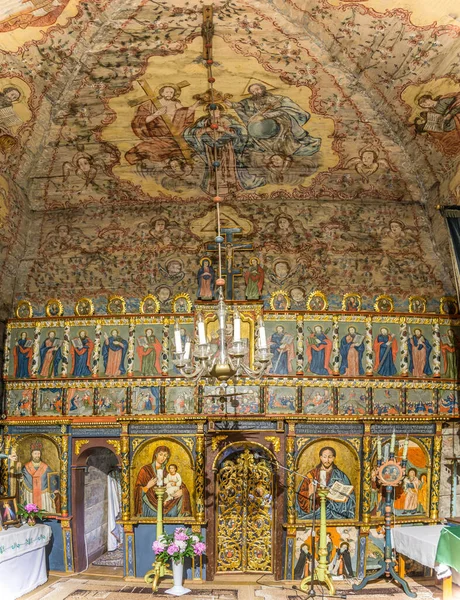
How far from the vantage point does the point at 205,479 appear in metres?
9.83

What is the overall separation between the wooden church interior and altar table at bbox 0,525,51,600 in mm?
247

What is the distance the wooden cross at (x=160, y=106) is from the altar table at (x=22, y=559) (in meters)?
7.15

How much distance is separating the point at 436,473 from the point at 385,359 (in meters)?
2.26

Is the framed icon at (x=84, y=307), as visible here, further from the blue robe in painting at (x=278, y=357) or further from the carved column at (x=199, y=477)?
the blue robe in painting at (x=278, y=357)

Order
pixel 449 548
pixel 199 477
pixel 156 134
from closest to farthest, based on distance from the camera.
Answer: pixel 449 548
pixel 199 477
pixel 156 134

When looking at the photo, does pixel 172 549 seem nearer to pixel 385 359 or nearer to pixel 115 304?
pixel 115 304

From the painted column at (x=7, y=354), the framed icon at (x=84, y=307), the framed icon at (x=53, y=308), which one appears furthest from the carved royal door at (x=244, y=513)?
the painted column at (x=7, y=354)

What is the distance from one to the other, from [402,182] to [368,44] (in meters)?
3.27

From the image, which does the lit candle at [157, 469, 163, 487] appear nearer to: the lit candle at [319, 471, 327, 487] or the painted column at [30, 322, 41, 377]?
the lit candle at [319, 471, 327, 487]

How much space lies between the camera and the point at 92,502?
1125 centimetres

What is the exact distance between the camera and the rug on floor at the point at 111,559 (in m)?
10.7

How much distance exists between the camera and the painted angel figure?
1020 centimetres

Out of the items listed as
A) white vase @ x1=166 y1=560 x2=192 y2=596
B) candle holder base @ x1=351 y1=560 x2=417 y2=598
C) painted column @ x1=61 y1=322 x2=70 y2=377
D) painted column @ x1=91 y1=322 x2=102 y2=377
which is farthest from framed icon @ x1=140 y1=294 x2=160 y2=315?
candle holder base @ x1=351 y1=560 x2=417 y2=598

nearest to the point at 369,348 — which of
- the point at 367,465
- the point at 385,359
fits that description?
the point at 385,359
